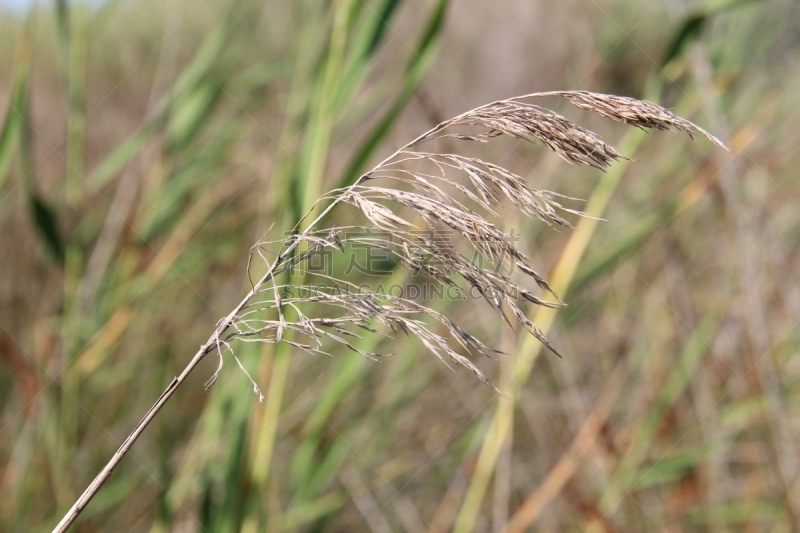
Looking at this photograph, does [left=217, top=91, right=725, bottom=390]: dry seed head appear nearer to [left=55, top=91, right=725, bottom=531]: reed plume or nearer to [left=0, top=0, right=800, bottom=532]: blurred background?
[left=55, top=91, right=725, bottom=531]: reed plume

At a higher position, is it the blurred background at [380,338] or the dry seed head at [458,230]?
the dry seed head at [458,230]

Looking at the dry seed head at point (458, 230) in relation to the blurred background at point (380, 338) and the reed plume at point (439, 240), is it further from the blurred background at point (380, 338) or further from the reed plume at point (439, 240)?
the blurred background at point (380, 338)

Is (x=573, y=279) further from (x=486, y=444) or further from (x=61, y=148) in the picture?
(x=61, y=148)

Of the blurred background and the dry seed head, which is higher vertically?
the dry seed head

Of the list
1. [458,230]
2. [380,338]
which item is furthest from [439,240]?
[380,338]

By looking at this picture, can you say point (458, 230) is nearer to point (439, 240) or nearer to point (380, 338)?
point (439, 240)

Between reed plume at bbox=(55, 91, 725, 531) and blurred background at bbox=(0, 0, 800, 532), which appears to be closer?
reed plume at bbox=(55, 91, 725, 531)

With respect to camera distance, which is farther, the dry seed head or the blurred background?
the blurred background

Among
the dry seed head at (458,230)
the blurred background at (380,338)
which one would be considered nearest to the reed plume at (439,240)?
the dry seed head at (458,230)

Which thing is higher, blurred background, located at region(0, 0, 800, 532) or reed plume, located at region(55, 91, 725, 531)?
reed plume, located at region(55, 91, 725, 531)

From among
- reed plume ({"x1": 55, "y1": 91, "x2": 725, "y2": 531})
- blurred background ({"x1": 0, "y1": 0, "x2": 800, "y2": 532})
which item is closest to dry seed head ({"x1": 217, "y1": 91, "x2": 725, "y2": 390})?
reed plume ({"x1": 55, "y1": 91, "x2": 725, "y2": 531})
